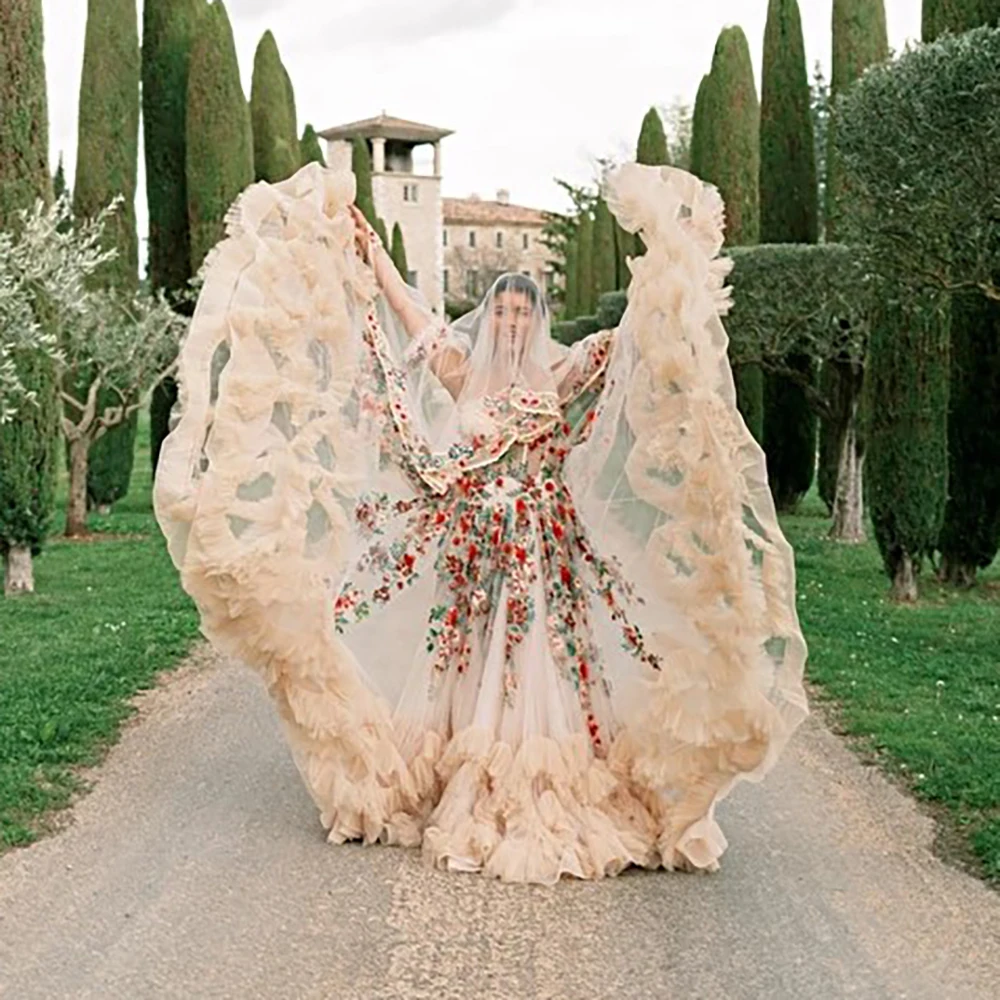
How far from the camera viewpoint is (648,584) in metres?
6.46

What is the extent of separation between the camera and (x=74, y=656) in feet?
36.4

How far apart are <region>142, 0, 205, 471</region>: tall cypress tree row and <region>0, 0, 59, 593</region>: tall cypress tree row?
7917mm

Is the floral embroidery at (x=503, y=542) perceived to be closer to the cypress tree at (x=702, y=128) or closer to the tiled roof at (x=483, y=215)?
the cypress tree at (x=702, y=128)

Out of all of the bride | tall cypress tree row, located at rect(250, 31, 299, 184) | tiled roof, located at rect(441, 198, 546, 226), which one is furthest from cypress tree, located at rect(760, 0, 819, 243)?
tiled roof, located at rect(441, 198, 546, 226)

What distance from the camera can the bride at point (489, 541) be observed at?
601cm

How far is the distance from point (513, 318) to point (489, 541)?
89 cm

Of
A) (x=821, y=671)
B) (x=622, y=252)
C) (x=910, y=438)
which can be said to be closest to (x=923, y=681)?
(x=821, y=671)

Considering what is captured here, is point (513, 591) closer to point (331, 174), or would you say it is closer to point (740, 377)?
point (331, 174)

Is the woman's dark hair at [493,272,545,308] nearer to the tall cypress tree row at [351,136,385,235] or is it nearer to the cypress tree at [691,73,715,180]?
the cypress tree at [691,73,715,180]

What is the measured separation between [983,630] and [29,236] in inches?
300

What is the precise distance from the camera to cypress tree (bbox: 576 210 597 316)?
41.7m

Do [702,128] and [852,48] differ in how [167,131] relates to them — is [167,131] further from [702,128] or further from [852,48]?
[852,48]

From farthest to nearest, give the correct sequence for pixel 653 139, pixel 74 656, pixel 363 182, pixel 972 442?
pixel 363 182 → pixel 653 139 → pixel 972 442 → pixel 74 656

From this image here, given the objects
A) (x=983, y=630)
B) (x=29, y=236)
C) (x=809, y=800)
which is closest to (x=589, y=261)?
(x=983, y=630)
